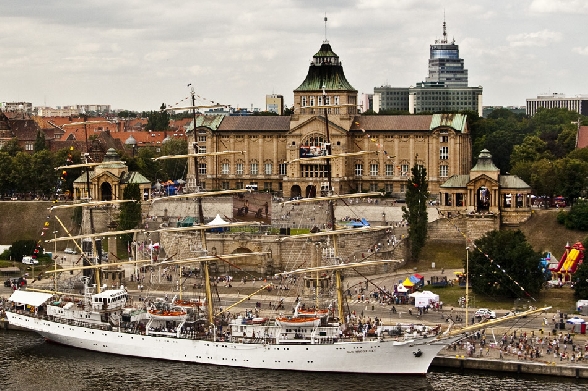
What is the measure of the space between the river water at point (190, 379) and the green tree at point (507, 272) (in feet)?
54.5

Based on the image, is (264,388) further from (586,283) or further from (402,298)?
(586,283)

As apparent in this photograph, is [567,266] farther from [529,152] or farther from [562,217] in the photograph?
[529,152]

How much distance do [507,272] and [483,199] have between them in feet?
84.8

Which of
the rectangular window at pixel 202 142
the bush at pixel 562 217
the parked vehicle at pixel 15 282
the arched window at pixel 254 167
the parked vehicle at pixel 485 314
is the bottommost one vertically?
the parked vehicle at pixel 485 314

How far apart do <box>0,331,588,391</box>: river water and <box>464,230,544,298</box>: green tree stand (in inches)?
654

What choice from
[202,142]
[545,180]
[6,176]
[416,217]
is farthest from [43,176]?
[545,180]

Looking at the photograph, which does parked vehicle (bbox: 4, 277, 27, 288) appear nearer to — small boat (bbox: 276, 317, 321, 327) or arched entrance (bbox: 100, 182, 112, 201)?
arched entrance (bbox: 100, 182, 112, 201)

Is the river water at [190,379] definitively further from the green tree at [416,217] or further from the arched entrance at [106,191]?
the arched entrance at [106,191]

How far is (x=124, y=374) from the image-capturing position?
89.9 meters

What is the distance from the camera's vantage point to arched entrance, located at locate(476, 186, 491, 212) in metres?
128

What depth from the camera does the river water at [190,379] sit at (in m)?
84.9

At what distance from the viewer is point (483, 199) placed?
422 feet

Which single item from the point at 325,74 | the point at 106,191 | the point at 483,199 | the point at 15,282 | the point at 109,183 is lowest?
the point at 15,282

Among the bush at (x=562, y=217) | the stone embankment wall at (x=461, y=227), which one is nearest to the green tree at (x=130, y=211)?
the stone embankment wall at (x=461, y=227)
